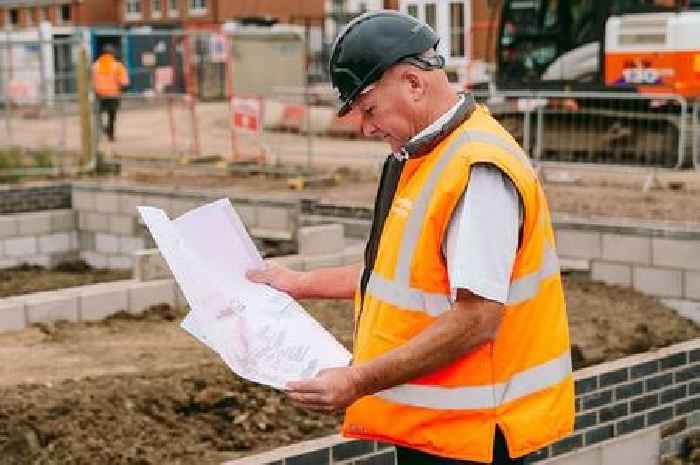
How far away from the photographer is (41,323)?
717cm

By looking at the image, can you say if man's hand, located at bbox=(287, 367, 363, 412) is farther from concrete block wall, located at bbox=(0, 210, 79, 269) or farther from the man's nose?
concrete block wall, located at bbox=(0, 210, 79, 269)

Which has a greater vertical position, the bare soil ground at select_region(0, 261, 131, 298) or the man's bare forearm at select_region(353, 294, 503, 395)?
the man's bare forearm at select_region(353, 294, 503, 395)

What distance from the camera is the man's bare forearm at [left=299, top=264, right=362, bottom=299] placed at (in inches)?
133

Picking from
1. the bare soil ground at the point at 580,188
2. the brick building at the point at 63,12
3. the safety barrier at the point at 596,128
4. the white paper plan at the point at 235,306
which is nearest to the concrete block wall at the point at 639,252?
the bare soil ground at the point at 580,188

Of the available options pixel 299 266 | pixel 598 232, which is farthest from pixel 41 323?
pixel 598 232

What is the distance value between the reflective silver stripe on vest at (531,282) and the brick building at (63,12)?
154 ft

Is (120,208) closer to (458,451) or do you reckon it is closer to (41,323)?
(41,323)

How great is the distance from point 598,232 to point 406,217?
19.3 ft

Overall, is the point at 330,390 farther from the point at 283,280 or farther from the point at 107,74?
the point at 107,74

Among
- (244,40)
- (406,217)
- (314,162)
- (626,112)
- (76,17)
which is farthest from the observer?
(76,17)

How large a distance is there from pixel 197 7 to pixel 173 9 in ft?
5.58

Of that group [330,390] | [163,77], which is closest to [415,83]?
[330,390]

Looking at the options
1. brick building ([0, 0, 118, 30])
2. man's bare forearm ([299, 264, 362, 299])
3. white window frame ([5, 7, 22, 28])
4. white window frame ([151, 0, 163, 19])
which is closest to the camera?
man's bare forearm ([299, 264, 362, 299])

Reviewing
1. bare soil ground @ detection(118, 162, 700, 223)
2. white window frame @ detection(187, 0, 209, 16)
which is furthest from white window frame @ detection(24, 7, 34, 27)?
bare soil ground @ detection(118, 162, 700, 223)
